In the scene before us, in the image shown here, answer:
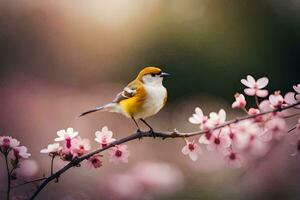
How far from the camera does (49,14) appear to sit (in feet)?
11.3

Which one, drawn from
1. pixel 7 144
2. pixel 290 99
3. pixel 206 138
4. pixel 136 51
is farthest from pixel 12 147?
pixel 136 51

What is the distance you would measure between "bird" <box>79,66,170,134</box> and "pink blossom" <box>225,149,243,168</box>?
247mm

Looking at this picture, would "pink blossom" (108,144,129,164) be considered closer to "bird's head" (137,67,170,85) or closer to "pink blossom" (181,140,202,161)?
"pink blossom" (181,140,202,161)

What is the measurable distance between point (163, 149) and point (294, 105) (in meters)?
1.71

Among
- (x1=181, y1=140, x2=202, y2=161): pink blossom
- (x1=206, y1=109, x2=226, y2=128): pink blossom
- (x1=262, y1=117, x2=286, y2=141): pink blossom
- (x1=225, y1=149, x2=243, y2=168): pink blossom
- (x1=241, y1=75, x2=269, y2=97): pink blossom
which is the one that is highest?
(x1=241, y1=75, x2=269, y2=97): pink blossom

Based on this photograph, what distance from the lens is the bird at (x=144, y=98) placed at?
0.91 meters

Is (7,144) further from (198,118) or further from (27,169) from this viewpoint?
(198,118)

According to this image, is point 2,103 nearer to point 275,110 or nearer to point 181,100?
point 181,100

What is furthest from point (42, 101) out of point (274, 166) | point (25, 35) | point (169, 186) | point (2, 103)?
point (274, 166)

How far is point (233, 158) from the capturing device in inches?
26.4

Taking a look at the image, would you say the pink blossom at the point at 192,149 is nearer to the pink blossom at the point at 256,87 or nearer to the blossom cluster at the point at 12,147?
the pink blossom at the point at 256,87

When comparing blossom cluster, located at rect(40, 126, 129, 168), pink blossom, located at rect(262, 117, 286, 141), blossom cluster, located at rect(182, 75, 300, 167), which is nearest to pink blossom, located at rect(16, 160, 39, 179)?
blossom cluster, located at rect(40, 126, 129, 168)

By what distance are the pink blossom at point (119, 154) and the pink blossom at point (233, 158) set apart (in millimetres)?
130

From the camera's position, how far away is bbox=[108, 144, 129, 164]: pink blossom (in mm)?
674
